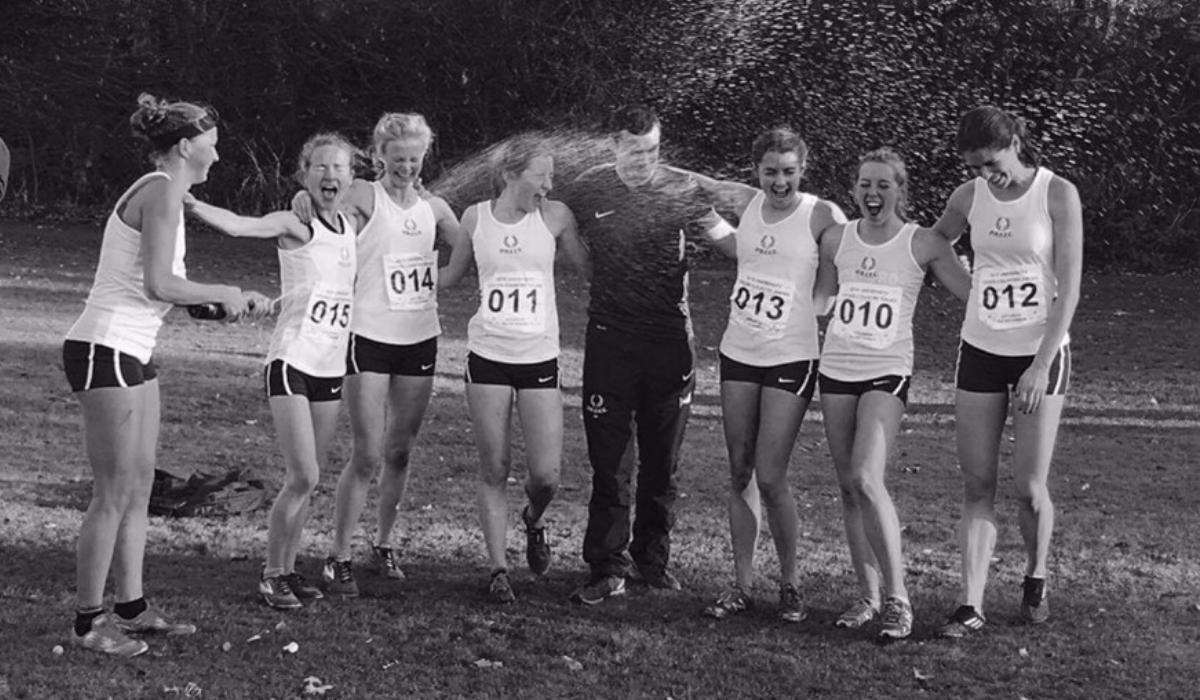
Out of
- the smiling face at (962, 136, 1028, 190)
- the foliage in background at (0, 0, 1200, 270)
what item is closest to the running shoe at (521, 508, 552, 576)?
the smiling face at (962, 136, 1028, 190)

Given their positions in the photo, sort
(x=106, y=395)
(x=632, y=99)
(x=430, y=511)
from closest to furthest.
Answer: (x=106, y=395)
(x=430, y=511)
(x=632, y=99)

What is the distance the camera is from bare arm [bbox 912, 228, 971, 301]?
6.66 m

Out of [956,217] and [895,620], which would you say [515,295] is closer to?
[956,217]

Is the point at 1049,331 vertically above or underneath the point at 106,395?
above

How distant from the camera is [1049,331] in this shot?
6.45 metres

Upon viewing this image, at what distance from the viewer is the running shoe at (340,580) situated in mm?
7066

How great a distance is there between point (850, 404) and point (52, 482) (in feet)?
16.2

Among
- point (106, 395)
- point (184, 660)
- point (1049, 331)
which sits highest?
point (1049, 331)

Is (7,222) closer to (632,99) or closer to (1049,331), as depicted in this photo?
(632,99)

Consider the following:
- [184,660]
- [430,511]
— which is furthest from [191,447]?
[184,660]

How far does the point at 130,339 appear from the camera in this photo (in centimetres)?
608

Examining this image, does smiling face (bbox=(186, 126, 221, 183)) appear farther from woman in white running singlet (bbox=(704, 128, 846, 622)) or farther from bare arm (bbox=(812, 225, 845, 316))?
bare arm (bbox=(812, 225, 845, 316))

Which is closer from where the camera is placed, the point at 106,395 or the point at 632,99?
the point at 106,395

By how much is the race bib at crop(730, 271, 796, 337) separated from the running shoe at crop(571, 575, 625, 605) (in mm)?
1340
